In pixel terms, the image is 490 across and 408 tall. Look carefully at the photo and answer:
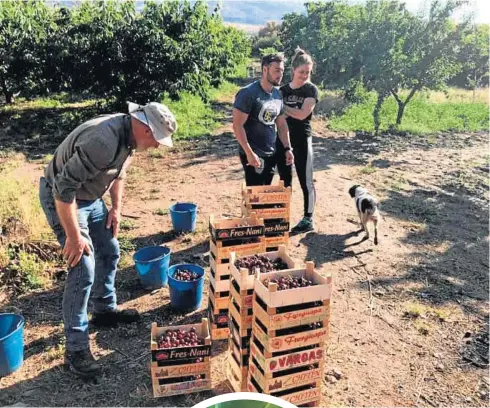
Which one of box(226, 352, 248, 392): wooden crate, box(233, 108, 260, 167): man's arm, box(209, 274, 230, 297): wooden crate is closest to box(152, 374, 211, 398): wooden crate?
box(226, 352, 248, 392): wooden crate

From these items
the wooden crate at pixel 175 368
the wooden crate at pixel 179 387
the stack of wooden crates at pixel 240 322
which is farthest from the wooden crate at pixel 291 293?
the wooden crate at pixel 179 387

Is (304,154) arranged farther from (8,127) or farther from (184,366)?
(8,127)

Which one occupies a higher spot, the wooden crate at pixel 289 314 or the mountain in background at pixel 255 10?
the mountain in background at pixel 255 10

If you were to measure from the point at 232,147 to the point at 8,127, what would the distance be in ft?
17.4

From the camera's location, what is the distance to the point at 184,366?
3.03 m

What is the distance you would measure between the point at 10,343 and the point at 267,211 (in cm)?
228

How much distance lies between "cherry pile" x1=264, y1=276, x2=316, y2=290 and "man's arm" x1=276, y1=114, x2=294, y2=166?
96.0 inches

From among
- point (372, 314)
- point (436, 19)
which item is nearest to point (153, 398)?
point (372, 314)

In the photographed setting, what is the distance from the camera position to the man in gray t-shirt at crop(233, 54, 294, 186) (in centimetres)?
436

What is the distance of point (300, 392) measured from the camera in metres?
2.89

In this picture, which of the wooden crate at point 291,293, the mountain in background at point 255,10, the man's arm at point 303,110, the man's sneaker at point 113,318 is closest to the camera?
the wooden crate at point 291,293

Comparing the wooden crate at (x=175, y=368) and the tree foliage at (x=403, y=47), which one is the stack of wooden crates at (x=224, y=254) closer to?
the wooden crate at (x=175, y=368)

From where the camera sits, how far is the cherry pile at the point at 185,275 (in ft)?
13.2

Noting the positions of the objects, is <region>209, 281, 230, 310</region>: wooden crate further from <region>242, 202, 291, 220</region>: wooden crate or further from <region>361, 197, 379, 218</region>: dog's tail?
<region>361, 197, 379, 218</region>: dog's tail
